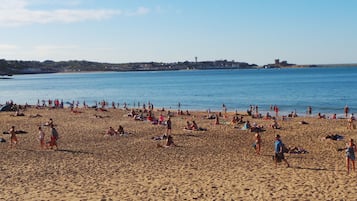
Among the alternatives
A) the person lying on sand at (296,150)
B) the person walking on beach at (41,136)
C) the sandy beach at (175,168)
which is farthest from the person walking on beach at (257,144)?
the person walking on beach at (41,136)


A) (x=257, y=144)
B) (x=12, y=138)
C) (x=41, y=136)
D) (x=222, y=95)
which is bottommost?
(x=222, y=95)

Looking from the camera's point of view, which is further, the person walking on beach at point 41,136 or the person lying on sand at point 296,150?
the person walking on beach at point 41,136

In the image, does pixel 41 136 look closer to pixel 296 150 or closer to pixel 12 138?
pixel 12 138

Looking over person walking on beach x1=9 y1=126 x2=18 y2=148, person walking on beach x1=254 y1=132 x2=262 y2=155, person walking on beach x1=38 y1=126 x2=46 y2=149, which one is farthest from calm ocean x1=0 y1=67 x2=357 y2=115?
person walking on beach x1=9 y1=126 x2=18 y2=148

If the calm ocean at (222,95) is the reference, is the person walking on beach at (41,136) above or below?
above

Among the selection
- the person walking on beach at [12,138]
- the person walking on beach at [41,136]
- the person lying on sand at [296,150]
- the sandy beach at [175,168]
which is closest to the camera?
the sandy beach at [175,168]

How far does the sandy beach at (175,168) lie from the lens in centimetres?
1332

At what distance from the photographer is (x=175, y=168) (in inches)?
669

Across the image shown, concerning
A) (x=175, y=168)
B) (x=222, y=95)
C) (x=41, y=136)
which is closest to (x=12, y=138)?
(x=41, y=136)

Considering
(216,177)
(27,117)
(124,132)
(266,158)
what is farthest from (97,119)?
(216,177)

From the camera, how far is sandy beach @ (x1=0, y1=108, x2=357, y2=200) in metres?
13.3

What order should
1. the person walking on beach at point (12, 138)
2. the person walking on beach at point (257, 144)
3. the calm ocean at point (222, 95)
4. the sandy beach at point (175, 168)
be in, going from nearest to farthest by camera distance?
the sandy beach at point (175, 168) < the person walking on beach at point (257, 144) < the person walking on beach at point (12, 138) < the calm ocean at point (222, 95)

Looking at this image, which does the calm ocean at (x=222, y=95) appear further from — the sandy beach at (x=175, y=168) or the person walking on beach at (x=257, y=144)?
the person walking on beach at (x=257, y=144)

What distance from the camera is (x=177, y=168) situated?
17.0 metres
